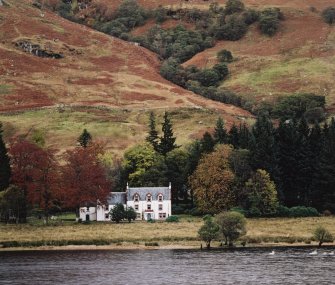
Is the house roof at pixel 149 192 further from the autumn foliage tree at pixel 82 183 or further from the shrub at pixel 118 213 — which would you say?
the shrub at pixel 118 213

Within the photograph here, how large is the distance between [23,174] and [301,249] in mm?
47590

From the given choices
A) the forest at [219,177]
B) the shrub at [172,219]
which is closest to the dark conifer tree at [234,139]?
the forest at [219,177]

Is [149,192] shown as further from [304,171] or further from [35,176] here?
[304,171]

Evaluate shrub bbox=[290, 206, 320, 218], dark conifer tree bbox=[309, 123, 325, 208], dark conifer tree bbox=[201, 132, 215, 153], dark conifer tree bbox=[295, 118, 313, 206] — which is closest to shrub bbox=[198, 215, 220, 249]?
shrub bbox=[290, 206, 320, 218]

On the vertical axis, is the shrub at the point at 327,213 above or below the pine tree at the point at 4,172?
below

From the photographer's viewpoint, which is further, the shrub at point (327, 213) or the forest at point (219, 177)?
the shrub at point (327, 213)

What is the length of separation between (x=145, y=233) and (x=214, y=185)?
736 inches

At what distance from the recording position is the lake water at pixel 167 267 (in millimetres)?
74500

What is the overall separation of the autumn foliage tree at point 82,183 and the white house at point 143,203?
4.26 metres

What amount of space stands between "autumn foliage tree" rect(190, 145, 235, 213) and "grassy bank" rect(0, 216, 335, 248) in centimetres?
443

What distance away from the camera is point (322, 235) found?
3962 inches

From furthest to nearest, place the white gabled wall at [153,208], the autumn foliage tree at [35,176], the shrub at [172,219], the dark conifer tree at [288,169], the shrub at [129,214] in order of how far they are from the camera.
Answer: the white gabled wall at [153,208]
the dark conifer tree at [288,169]
the shrub at [129,214]
the shrub at [172,219]
the autumn foliage tree at [35,176]

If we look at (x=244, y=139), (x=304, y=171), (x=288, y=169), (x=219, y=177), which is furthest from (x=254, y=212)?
(x=244, y=139)

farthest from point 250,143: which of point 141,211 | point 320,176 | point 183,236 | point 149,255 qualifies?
point 149,255
